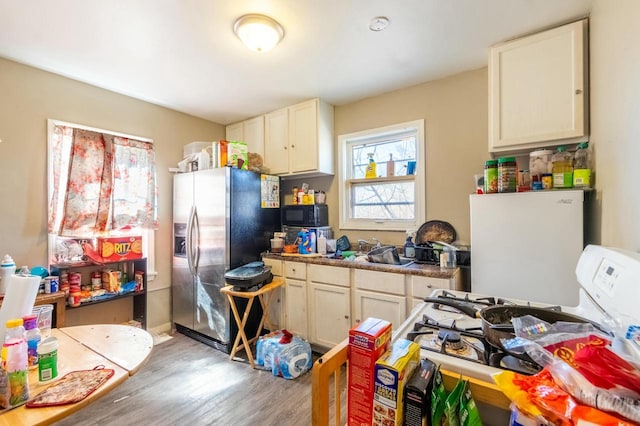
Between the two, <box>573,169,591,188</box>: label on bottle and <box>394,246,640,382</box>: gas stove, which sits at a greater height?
<box>573,169,591,188</box>: label on bottle

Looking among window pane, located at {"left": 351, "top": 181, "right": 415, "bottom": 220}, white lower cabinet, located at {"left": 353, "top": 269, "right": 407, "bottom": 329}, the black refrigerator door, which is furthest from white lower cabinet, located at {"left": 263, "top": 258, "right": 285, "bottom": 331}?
window pane, located at {"left": 351, "top": 181, "right": 415, "bottom": 220}

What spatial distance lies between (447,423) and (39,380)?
1347mm

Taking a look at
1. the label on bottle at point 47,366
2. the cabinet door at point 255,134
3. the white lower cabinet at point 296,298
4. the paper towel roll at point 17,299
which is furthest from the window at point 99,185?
the label on bottle at point 47,366

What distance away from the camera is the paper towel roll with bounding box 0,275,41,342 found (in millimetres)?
1108

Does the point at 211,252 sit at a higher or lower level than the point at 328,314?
higher

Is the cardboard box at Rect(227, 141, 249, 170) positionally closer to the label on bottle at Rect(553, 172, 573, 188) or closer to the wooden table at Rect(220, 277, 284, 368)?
the wooden table at Rect(220, 277, 284, 368)

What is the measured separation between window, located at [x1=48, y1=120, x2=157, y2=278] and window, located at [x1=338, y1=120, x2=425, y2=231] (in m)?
2.08

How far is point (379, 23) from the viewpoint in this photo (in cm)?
182

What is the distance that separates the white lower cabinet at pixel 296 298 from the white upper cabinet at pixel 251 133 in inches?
57.7

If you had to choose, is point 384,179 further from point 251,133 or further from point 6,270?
point 6,270

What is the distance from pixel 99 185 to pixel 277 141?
1770mm

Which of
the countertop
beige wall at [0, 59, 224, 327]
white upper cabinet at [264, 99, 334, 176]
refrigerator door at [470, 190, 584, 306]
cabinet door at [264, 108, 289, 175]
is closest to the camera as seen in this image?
refrigerator door at [470, 190, 584, 306]

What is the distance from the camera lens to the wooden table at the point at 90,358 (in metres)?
0.87

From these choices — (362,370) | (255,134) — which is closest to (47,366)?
(362,370)
